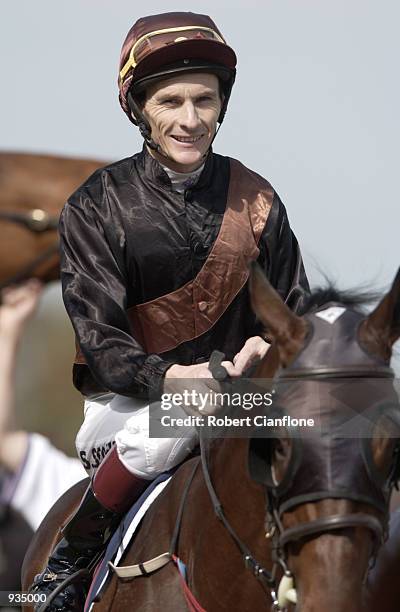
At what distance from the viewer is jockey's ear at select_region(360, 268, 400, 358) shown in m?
4.45

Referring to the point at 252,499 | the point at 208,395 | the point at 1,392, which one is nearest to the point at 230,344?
the point at 208,395

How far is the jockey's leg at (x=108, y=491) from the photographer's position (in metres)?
5.45

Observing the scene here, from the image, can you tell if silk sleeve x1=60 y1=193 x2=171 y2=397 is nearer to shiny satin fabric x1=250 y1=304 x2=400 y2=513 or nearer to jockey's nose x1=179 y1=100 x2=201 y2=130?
jockey's nose x1=179 y1=100 x2=201 y2=130

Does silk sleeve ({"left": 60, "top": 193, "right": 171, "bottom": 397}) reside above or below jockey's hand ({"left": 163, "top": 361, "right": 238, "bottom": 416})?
above

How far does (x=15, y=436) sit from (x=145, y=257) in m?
2.21

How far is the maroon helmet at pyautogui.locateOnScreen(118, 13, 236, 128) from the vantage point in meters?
5.62

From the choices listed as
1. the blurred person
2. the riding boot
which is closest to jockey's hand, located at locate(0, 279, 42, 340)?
the blurred person

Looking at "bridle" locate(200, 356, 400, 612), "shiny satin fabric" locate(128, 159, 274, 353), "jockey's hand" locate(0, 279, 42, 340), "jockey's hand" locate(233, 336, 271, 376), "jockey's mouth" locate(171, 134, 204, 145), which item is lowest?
"bridle" locate(200, 356, 400, 612)

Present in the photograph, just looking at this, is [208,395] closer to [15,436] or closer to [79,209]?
[79,209]

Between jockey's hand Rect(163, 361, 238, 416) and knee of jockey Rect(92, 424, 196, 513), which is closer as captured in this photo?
jockey's hand Rect(163, 361, 238, 416)

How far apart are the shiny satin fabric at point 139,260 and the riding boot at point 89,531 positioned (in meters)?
0.37

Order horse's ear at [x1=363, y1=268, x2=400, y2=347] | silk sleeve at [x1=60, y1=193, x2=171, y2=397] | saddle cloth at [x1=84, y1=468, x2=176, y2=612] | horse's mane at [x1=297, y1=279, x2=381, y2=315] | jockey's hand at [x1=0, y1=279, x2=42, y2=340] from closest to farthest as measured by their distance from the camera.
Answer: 1. jockey's hand at [x1=0, y1=279, x2=42, y2=340]
2. horse's ear at [x1=363, y1=268, x2=400, y2=347]
3. horse's mane at [x1=297, y1=279, x2=381, y2=315]
4. silk sleeve at [x1=60, y1=193, x2=171, y2=397]
5. saddle cloth at [x1=84, y1=468, x2=176, y2=612]

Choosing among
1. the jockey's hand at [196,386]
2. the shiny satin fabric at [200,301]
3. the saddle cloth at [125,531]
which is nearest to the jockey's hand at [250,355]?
the jockey's hand at [196,386]

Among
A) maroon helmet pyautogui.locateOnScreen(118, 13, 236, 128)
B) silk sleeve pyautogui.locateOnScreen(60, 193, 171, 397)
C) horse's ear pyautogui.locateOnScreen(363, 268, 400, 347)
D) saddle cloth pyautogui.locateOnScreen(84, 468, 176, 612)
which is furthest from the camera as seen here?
maroon helmet pyautogui.locateOnScreen(118, 13, 236, 128)
